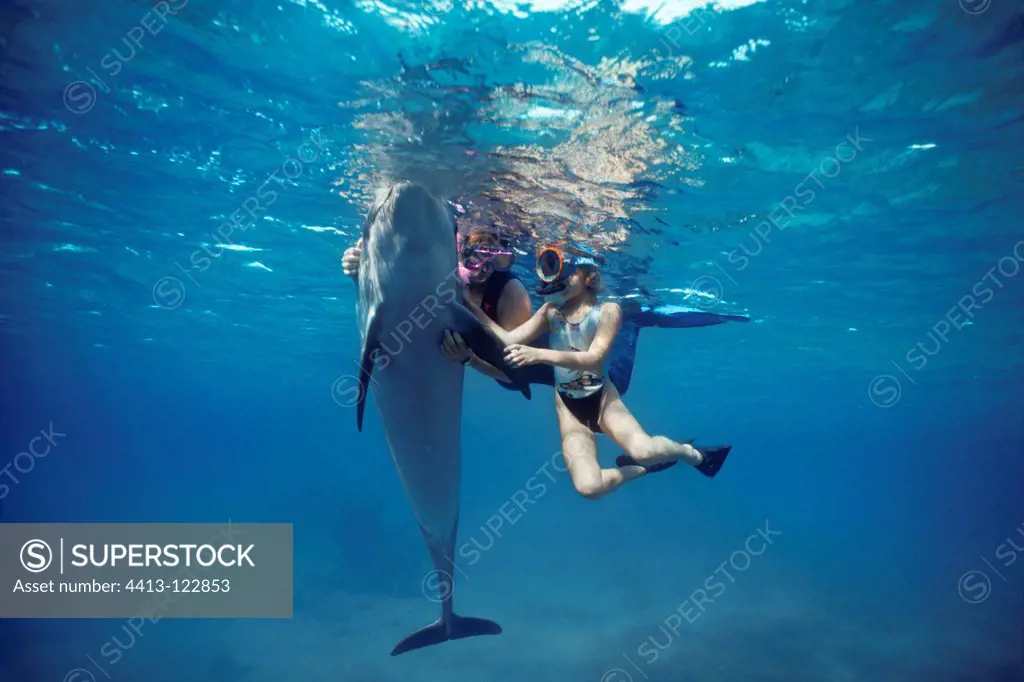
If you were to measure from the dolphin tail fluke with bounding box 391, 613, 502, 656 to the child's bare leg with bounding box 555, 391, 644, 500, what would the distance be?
409 centimetres

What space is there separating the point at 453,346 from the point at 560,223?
6734 mm

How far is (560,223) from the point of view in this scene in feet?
41.4

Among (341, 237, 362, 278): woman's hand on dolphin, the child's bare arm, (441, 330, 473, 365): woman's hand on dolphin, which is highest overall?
(341, 237, 362, 278): woman's hand on dolphin

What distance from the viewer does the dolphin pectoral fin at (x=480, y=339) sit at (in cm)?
625

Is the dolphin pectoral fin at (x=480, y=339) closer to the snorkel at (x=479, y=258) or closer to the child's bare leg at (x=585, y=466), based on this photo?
the child's bare leg at (x=585, y=466)

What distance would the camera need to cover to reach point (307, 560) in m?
30.8

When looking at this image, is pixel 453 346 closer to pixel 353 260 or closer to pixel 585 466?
pixel 353 260

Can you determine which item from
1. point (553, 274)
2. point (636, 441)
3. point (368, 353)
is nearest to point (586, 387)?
point (636, 441)

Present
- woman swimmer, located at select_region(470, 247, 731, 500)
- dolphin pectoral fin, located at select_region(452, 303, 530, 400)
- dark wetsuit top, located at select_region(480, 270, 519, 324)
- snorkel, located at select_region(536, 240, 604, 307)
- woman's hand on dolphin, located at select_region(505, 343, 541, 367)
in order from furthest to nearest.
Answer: dark wetsuit top, located at select_region(480, 270, 519, 324) → snorkel, located at select_region(536, 240, 604, 307) → woman swimmer, located at select_region(470, 247, 731, 500) → dolphin pectoral fin, located at select_region(452, 303, 530, 400) → woman's hand on dolphin, located at select_region(505, 343, 541, 367)

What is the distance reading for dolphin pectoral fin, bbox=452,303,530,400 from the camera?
6.25 meters

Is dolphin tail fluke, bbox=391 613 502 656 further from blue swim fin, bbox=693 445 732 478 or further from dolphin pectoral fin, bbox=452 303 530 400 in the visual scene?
dolphin pectoral fin, bbox=452 303 530 400

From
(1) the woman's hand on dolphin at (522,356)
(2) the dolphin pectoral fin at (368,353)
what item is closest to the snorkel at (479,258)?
(2) the dolphin pectoral fin at (368,353)

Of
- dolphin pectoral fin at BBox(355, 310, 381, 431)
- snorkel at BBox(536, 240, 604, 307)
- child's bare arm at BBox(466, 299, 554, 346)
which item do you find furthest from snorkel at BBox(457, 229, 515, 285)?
dolphin pectoral fin at BBox(355, 310, 381, 431)

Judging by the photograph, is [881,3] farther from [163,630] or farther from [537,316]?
[163,630]
